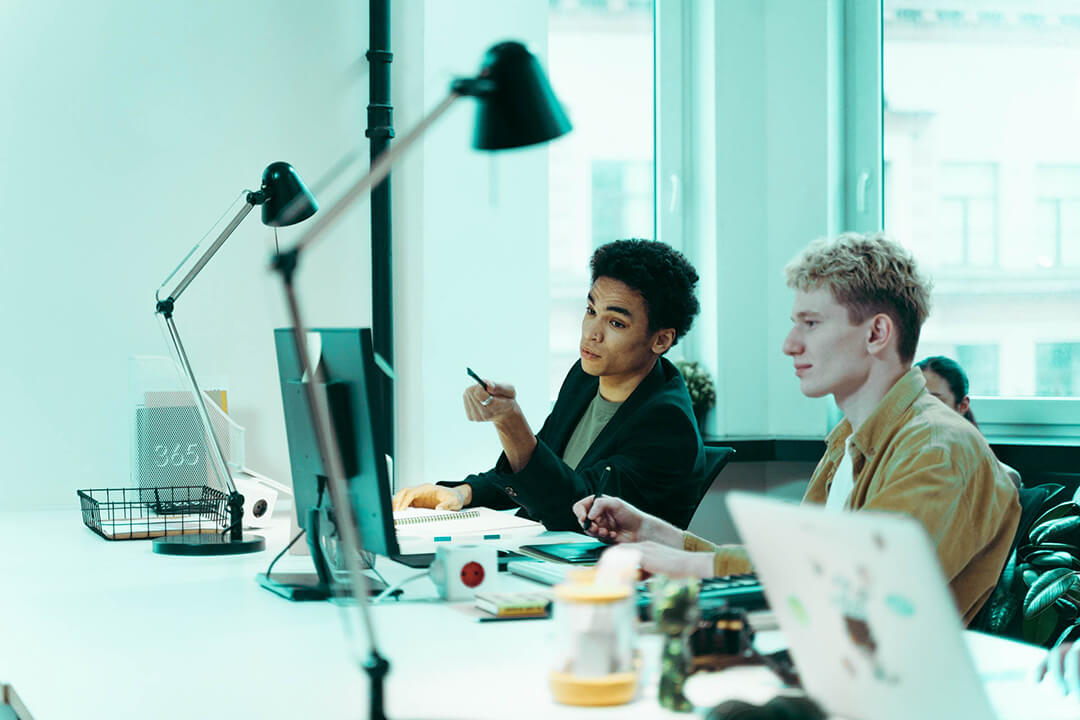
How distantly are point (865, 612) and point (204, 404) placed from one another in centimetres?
173

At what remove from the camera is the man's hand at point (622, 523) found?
1.88 metres

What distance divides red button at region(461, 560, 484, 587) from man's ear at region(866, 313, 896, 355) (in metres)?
0.69

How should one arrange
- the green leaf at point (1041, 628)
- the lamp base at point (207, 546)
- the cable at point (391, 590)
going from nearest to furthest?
1. the cable at point (391, 590)
2. the lamp base at point (207, 546)
3. the green leaf at point (1041, 628)

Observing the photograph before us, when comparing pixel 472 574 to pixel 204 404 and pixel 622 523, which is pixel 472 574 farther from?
pixel 204 404

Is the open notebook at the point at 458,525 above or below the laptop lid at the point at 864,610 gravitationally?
below

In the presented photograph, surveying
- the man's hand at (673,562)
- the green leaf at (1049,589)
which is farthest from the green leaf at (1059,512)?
the man's hand at (673,562)

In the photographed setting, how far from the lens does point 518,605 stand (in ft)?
4.99

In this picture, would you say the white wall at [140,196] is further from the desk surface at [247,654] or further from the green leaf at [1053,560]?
the green leaf at [1053,560]

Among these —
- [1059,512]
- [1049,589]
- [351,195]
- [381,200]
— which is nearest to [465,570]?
[351,195]

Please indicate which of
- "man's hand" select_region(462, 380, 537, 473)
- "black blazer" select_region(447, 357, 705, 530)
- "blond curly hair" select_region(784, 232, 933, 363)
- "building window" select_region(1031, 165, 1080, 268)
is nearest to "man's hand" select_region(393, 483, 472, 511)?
"black blazer" select_region(447, 357, 705, 530)

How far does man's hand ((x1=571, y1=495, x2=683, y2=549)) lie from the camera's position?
1.88 meters

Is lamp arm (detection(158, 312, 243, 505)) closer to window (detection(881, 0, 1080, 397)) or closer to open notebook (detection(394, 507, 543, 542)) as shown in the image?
open notebook (detection(394, 507, 543, 542))

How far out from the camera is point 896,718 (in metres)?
0.89

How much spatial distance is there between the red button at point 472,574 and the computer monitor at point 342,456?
13 cm
